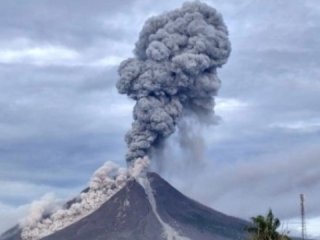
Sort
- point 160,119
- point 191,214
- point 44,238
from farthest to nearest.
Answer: point 191,214
point 44,238
point 160,119

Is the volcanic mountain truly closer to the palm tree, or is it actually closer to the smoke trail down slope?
the smoke trail down slope

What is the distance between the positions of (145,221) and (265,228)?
12770 cm

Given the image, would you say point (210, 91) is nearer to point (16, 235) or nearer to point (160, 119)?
point (160, 119)

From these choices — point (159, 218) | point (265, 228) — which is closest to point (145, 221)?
point (159, 218)

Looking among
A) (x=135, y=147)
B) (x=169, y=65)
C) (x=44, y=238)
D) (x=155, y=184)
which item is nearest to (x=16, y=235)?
(x=44, y=238)

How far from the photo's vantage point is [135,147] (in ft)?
527

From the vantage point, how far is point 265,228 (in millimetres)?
63812

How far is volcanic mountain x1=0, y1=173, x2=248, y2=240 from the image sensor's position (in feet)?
606

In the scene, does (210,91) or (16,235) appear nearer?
(210,91)

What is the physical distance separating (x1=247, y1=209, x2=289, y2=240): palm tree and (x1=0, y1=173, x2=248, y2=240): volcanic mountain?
384ft

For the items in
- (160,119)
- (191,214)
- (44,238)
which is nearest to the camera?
(160,119)

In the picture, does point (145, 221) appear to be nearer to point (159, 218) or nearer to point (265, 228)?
point (159, 218)

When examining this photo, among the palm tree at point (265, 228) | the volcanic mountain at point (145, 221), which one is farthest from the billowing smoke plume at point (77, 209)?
the palm tree at point (265, 228)

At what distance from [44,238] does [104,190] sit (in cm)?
1587
